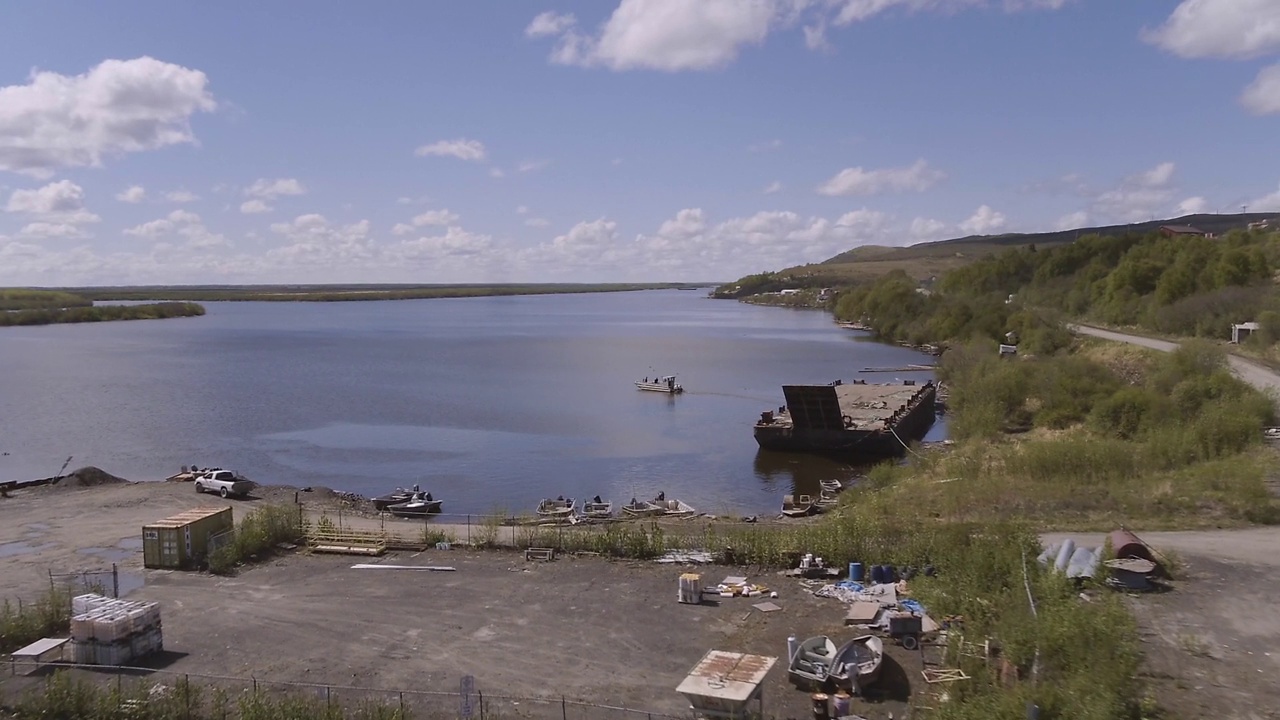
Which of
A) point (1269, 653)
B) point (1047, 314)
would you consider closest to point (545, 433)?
point (1269, 653)

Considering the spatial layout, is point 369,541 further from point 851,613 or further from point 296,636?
point 851,613

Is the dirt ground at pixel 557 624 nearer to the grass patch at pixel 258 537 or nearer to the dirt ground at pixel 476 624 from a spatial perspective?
the dirt ground at pixel 476 624

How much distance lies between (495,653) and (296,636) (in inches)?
143

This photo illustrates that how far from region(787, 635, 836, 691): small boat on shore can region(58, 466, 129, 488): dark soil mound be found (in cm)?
2827

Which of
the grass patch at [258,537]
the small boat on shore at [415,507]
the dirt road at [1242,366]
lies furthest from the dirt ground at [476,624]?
the dirt road at [1242,366]

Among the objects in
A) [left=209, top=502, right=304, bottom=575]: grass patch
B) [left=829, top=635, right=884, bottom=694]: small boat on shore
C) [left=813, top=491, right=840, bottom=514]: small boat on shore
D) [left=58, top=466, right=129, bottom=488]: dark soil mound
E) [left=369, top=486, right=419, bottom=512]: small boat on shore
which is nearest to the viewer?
[left=829, top=635, right=884, bottom=694]: small boat on shore

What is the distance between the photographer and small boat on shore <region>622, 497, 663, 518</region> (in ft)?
91.0

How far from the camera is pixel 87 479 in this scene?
1284 inches

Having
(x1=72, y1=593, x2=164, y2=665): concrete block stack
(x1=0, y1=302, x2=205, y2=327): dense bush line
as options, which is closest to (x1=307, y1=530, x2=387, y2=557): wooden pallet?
(x1=72, y1=593, x2=164, y2=665): concrete block stack

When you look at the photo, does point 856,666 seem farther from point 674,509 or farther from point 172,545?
Answer: point 674,509

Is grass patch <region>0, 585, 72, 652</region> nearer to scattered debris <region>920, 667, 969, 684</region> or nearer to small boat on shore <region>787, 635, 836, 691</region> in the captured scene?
small boat on shore <region>787, 635, 836, 691</region>

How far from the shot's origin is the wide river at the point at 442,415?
36125 millimetres

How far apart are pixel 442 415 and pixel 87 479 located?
20735 mm

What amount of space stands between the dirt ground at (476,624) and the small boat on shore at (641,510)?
7499mm
